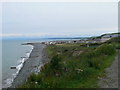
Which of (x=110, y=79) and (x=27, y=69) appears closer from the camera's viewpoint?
(x=110, y=79)

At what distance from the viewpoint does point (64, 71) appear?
1306cm

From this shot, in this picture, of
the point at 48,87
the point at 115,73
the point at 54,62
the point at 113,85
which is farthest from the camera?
the point at 54,62

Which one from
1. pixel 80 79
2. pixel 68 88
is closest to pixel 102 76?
pixel 80 79

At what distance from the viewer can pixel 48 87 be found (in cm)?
955

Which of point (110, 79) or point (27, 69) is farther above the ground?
point (110, 79)

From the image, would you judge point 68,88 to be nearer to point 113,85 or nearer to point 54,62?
point 113,85

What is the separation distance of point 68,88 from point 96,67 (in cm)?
480

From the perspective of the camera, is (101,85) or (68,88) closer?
(68,88)

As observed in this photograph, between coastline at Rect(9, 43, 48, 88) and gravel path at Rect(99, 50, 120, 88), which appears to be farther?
coastline at Rect(9, 43, 48, 88)

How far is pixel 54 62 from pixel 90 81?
3600 mm

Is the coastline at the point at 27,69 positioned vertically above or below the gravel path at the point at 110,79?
below

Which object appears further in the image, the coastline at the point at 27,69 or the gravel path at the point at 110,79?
the coastline at the point at 27,69

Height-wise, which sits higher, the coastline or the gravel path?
the gravel path

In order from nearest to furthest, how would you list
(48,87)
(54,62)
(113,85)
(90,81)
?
1. (48,87)
2. (113,85)
3. (90,81)
4. (54,62)
